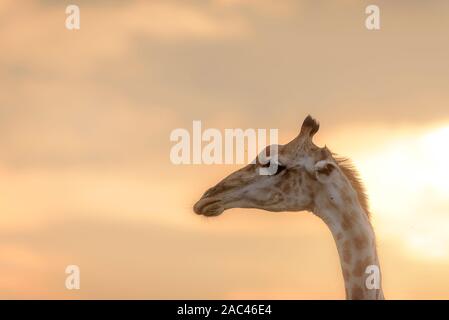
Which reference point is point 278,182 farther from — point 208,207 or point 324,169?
point 208,207

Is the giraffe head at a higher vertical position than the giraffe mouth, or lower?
higher

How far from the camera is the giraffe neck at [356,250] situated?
21.5m

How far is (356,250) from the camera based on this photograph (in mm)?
21656

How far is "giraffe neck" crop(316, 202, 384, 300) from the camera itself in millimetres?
21500

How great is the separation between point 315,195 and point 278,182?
0.78 meters

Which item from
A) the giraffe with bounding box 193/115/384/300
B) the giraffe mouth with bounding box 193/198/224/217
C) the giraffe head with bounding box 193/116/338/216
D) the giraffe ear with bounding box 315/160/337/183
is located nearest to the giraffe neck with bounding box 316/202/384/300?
the giraffe with bounding box 193/115/384/300

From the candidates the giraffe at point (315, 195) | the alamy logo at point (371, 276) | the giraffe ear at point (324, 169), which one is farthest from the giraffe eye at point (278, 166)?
the alamy logo at point (371, 276)

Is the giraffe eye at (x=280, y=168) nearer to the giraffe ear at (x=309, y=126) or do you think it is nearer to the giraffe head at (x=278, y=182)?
the giraffe head at (x=278, y=182)

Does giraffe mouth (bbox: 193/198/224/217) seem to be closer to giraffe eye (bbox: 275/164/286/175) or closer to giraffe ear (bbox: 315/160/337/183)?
giraffe eye (bbox: 275/164/286/175)

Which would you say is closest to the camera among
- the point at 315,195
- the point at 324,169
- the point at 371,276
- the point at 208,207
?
the point at 371,276

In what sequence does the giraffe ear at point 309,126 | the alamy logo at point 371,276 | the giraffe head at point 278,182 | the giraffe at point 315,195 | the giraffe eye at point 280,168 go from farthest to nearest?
1. the giraffe ear at point 309,126
2. the giraffe eye at point 280,168
3. the giraffe head at point 278,182
4. the giraffe at point 315,195
5. the alamy logo at point 371,276

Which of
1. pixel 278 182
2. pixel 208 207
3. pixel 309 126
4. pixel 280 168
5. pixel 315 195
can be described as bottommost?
pixel 208 207

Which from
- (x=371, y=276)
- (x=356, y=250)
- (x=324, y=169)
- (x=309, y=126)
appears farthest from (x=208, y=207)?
(x=371, y=276)
